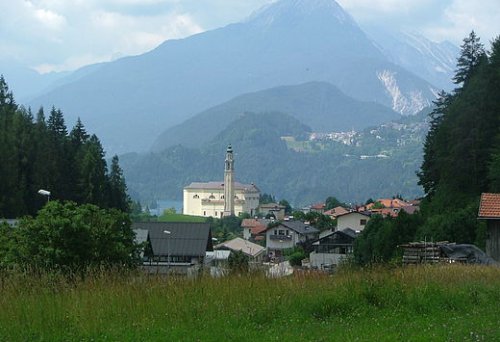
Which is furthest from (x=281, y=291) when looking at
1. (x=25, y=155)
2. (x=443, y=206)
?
(x=25, y=155)

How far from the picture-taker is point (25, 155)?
185 ft

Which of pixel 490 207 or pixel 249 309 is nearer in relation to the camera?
pixel 249 309

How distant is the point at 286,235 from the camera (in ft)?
298

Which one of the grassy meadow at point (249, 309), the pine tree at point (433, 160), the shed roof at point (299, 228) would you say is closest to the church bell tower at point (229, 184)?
the shed roof at point (299, 228)

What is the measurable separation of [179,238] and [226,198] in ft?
433

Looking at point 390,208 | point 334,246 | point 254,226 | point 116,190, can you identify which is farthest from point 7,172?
point 390,208

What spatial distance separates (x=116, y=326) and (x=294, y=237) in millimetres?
81824

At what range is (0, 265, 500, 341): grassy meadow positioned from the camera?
8281 mm

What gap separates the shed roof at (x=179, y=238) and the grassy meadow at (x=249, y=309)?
34743 mm

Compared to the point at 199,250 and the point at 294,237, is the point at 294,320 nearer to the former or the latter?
the point at 199,250

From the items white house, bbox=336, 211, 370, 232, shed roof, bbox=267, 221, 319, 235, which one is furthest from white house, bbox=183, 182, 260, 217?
white house, bbox=336, 211, 370, 232

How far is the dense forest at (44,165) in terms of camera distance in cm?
5173

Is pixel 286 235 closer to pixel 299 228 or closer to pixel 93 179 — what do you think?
pixel 299 228

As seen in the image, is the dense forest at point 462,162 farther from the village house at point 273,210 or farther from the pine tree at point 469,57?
the village house at point 273,210
